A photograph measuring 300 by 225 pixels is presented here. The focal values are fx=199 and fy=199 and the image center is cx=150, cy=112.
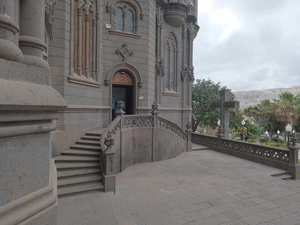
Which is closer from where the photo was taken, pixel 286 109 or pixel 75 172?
pixel 75 172

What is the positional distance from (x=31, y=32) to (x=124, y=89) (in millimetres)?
11525

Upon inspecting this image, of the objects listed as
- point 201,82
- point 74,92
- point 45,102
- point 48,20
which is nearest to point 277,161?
point 74,92

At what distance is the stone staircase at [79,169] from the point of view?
6.23 meters

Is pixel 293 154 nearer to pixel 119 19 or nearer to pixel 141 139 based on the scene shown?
pixel 141 139

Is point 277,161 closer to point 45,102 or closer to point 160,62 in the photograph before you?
point 160,62

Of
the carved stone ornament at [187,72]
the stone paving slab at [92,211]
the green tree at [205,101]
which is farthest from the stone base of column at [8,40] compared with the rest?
the green tree at [205,101]

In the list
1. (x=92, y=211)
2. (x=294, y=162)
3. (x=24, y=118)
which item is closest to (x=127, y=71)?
(x=92, y=211)

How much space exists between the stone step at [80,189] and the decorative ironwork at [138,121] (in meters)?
3.50

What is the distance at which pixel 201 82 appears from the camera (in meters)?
29.2

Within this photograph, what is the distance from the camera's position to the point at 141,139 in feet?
34.4

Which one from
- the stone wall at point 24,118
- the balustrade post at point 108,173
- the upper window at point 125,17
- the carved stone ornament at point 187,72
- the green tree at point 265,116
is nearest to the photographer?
the stone wall at point 24,118

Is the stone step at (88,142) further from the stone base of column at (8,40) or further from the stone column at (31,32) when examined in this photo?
the stone base of column at (8,40)

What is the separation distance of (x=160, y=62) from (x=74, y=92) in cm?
793

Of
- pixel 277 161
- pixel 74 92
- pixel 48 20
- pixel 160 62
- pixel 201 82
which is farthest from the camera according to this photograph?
pixel 201 82
